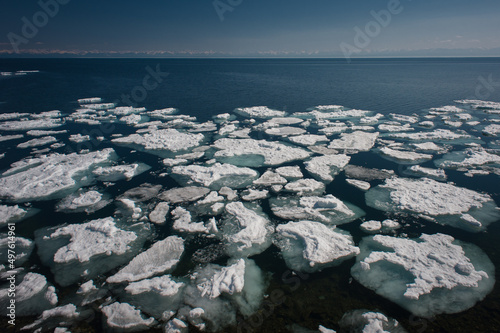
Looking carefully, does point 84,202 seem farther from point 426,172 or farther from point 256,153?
point 426,172

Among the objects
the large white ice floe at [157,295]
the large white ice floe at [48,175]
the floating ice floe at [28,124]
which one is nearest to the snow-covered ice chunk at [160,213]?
the large white ice floe at [157,295]

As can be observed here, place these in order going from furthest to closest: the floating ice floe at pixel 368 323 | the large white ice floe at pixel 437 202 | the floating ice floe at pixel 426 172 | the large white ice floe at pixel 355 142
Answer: the large white ice floe at pixel 355 142, the floating ice floe at pixel 426 172, the large white ice floe at pixel 437 202, the floating ice floe at pixel 368 323

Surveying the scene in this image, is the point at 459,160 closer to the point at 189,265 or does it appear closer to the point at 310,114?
the point at 310,114

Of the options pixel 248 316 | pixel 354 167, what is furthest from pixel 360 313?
pixel 354 167

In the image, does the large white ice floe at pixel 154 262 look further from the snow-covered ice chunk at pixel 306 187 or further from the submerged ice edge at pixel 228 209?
the snow-covered ice chunk at pixel 306 187

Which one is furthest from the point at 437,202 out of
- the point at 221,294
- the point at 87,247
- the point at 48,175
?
Result: the point at 48,175

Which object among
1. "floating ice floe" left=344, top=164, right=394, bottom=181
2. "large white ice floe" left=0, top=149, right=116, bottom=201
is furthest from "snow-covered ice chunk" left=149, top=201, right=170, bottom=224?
"floating ice floe" left=344, top=164, right=394, bottom=181
